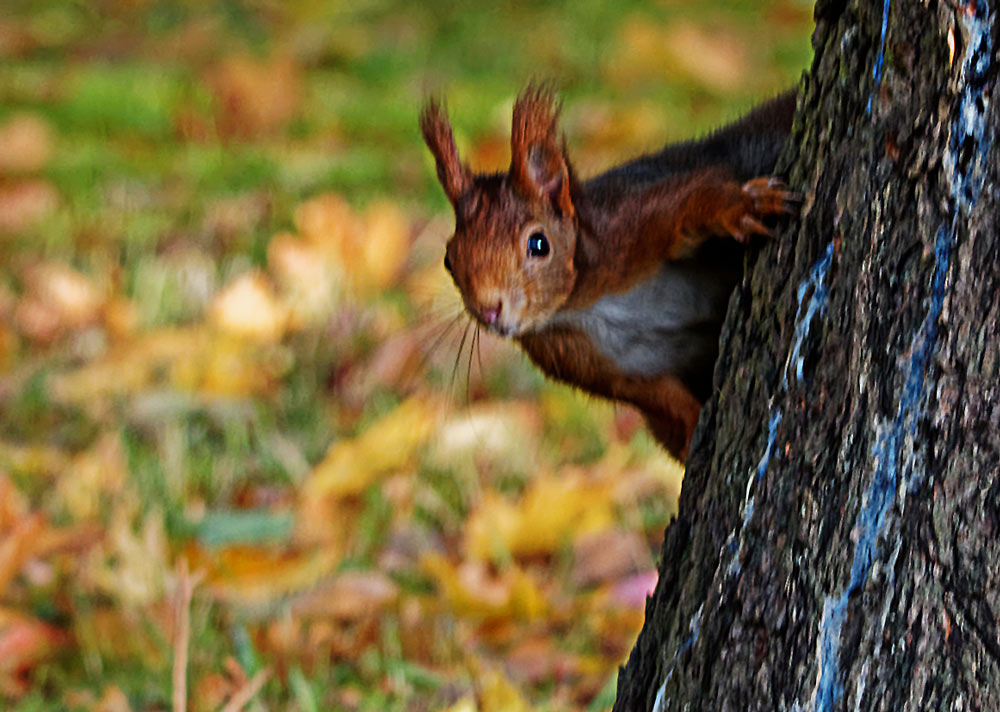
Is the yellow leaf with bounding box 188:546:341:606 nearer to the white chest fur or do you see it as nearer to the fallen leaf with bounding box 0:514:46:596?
the fallen leaf with bounding box 0:514:46:596

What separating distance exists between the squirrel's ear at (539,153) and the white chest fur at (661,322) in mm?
141

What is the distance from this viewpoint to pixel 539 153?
174cm

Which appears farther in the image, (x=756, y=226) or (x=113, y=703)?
(x=113, y=703)

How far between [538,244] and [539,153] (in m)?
0.11

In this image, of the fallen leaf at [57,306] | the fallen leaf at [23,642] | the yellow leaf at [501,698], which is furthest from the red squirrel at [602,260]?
the fallen leaf at [57,306]

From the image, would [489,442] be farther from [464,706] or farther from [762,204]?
[762,204]

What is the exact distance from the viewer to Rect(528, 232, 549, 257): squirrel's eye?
1.75 meters

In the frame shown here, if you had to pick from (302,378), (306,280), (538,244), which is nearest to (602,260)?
(538,244)

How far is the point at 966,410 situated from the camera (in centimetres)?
116

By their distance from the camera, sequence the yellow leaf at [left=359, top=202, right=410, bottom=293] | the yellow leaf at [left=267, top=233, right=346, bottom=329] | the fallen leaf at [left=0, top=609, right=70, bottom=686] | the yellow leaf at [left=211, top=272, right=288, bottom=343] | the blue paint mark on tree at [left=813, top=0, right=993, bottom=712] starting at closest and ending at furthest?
the blue paint mark on tree at [left=813, top=0, right=993, bottom=712] → the fallen leaf at [left=0, top=609, right=70, bottom=686] → the yellow leaf at [left=211, top=272, right=288, bottom=343] → the yellow leaf at [left=267, top=233, right=346, bottom=329] → the yellow leaf at [left=359, top=202, right=410, bottom=293]

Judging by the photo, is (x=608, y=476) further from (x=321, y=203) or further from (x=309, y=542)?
(x=321, y=203)

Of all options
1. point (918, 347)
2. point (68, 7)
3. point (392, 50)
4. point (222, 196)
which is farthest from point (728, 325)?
point (68, 7)

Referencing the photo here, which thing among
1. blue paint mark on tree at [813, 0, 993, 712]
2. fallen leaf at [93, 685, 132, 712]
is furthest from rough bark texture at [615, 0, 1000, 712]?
fallen leaf at [93, 685, 132, 712]

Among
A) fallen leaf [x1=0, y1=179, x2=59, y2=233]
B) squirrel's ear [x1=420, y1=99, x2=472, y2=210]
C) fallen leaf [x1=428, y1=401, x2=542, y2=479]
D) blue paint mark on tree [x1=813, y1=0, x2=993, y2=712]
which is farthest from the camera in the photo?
fallen leaf [x1=0, y1=179, x2=59, y2=233]
